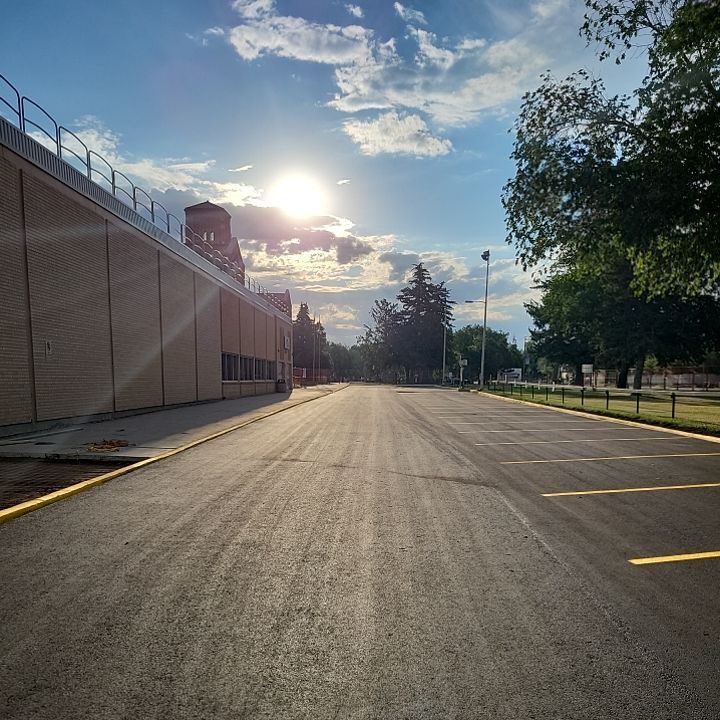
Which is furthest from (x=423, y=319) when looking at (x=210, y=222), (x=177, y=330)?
(x=177, y=330)

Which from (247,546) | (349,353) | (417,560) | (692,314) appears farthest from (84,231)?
(349,353)

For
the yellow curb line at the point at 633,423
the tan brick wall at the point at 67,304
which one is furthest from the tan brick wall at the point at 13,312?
the yellow curb line at the point at 633,423

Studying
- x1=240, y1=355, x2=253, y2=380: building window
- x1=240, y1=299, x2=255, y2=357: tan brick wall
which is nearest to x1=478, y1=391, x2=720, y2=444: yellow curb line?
x1=240, y1=355, x2=253, y2=380: building window

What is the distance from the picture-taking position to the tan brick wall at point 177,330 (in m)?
21.6

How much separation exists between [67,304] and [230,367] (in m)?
17.9

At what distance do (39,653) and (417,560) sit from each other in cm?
279

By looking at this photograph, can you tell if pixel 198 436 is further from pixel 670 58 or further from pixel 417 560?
pixel 670 58

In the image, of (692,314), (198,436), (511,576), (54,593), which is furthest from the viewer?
(692,314)

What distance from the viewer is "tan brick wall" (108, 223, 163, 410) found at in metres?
17.2

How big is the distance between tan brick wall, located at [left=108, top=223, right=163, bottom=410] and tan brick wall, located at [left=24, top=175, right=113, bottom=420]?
627mm

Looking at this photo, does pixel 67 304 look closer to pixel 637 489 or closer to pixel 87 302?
pixel 87 302

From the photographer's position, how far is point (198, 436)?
12859mm

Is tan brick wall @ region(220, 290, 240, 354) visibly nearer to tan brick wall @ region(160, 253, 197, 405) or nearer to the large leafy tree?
tan brick wall @ region(160, 253, 197, 405)

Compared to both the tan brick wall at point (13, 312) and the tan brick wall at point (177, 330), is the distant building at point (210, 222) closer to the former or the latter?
the tan brick wall at point (177, 330)
